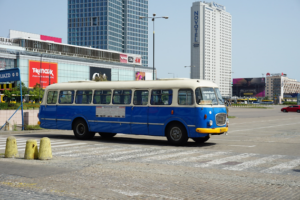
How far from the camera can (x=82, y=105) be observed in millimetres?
18672

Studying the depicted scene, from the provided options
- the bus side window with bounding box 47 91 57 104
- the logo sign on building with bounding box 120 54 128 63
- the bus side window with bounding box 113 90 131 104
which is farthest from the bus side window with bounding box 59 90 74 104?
the logo sign on building with bounding box 120 54 128 63

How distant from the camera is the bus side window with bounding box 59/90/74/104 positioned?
757 inches

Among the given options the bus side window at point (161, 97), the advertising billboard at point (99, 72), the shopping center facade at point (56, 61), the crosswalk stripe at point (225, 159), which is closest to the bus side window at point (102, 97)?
the bus side window at point (161, 97)

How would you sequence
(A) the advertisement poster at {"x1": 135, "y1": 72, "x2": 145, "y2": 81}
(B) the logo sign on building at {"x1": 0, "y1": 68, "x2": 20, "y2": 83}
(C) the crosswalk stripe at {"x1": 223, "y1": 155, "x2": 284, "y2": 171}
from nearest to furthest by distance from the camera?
(C) the crosswalk stripe at {"x1": 223, "y1": 155, "x2": 284, "y2": 171}
(B) the logo sign on building at {"x1": 0, "y1": 68, "x2": 20, "y2": 83}
(A) the advertisement poster at {"x1": 135, "y1": 72, "x2": 145, "y2": 81}

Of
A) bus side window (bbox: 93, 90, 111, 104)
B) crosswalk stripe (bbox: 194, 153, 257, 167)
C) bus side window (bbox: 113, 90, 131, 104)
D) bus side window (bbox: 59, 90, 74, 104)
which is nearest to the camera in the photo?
crosswalk stripe (bbox: 194, 153, 257, 167)

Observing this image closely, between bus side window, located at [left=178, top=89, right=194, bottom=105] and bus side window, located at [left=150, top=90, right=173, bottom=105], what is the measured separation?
0.43 m

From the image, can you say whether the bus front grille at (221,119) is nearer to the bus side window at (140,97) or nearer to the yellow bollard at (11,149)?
the bus side window at (140,97)

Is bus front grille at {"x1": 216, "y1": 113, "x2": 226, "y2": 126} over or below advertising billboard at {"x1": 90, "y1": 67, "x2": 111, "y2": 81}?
below

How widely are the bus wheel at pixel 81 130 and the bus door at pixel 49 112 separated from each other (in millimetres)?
1457

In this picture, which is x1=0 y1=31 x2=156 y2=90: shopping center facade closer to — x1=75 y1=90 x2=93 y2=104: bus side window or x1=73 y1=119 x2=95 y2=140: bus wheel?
x1=75 y1=90 x2=93 y2=104: bus side window

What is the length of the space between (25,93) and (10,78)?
6483 cm

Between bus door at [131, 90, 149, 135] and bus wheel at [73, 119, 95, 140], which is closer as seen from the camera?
bus door at [131, 90, 149, 135]

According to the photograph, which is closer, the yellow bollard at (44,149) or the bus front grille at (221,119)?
the yellow bollard at (44,149)

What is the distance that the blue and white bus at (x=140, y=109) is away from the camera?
1539 cm
